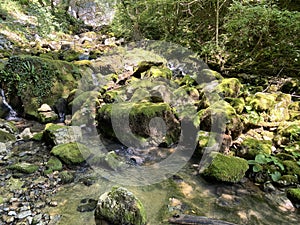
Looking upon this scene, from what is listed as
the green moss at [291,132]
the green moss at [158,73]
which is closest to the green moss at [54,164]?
the green moss at [158,73]

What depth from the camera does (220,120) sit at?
16.5 feet

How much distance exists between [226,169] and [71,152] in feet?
9.21

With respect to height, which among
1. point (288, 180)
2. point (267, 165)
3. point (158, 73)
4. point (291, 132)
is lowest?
point (288, 180)

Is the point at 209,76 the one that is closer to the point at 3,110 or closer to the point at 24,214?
the point at 3,110

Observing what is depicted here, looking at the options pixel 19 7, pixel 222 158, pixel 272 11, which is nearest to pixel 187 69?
pixel 272 11

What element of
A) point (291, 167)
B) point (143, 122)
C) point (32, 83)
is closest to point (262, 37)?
point (291, 167)

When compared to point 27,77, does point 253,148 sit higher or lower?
lower

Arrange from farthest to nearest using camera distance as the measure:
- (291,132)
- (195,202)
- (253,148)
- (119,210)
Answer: (291,132), (253,148), (195,202), (119,210)

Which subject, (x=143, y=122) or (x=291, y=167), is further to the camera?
(x=143, y=122)

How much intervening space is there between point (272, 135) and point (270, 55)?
10.6ft

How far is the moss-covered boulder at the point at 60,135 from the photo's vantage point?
493cm

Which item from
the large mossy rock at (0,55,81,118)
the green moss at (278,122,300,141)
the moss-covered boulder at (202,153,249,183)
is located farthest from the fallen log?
the large mossy rock at (0,55,81,118)

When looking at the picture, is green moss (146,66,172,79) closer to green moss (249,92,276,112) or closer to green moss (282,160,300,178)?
green moss (249,92,276,112)

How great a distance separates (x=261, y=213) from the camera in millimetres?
3348
